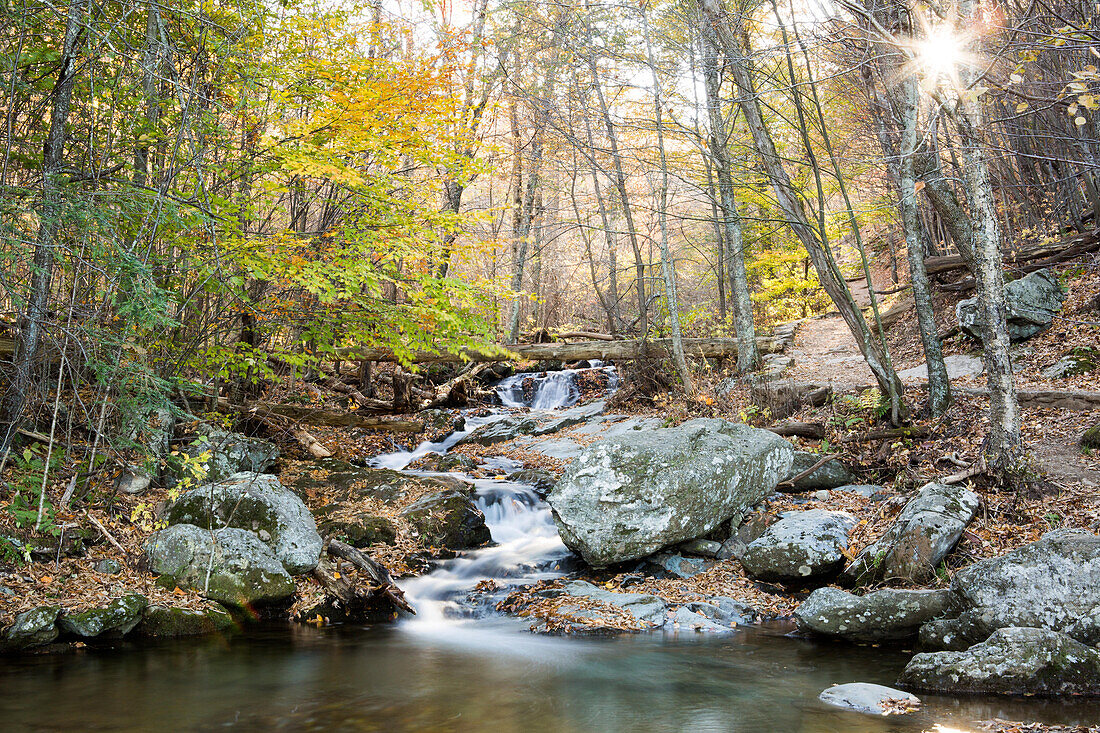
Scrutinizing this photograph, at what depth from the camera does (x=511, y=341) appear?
55.9 ft

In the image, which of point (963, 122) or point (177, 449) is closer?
point (963, 122)

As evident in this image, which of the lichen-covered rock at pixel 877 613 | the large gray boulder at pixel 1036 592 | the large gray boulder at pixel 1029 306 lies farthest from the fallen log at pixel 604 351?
the large gray boulder at pixel 1036 592

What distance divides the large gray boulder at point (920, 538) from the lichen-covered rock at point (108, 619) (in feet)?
20.5

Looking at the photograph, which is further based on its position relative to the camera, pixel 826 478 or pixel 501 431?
pixel 501 431

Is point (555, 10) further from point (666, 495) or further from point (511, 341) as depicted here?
point (666, 495)

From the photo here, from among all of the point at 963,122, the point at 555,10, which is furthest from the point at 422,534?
the point at 555,10

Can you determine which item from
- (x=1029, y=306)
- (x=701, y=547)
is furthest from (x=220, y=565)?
(x=1029, y=306)

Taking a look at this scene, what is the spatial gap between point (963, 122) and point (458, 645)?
6.38m

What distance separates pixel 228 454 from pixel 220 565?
324 centimetres

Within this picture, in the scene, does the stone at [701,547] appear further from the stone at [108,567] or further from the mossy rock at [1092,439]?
the stone at [108,567]

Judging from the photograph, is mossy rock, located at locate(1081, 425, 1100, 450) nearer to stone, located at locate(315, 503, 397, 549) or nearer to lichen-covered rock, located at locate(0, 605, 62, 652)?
stone, located at locate(315, 503, 397, 549)

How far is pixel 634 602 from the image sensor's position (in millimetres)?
6223

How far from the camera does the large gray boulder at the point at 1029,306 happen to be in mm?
10039

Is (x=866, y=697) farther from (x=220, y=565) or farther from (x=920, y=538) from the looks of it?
(x=220, y=565)
